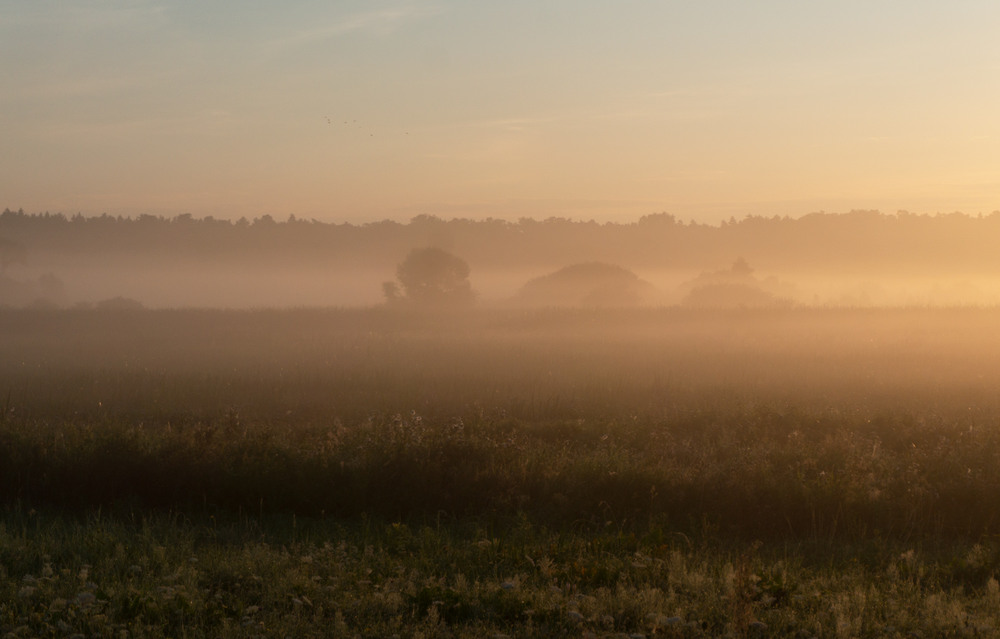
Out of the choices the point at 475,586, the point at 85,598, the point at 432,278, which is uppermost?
the point at 432,278

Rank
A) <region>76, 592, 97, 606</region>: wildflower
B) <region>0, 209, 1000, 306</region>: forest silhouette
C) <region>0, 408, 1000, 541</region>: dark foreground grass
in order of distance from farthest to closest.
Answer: <region>0, 209, 1000, 306</region>: forest silhouette
<region>0, 408, 1000, 541</region>: dark foreground grass
<region>76, 592, 97, 606</region>: wildflower

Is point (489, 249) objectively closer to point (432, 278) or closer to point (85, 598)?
point (432, 278)

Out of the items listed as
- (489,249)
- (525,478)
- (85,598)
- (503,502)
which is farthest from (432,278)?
(489,249)

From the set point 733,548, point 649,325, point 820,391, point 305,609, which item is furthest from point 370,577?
point 649,325

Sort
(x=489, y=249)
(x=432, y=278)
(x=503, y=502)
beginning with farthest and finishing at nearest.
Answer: (x=489, y=249) → (x=432, y=278) → (x=503, y=502)

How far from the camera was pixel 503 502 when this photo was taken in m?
11.6

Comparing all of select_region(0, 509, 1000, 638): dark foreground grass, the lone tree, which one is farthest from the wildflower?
the lone tree

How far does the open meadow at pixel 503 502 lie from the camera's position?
7.24 meters

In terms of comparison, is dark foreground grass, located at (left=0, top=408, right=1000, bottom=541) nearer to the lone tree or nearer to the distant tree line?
the lone tree

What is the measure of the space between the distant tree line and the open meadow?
114 metres

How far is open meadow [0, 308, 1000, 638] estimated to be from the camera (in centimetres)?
724

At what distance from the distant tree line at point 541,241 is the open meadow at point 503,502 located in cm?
11415

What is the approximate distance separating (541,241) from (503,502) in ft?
458

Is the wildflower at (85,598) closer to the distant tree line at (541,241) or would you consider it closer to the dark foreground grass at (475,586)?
the dark foreground grass at (475,586)
